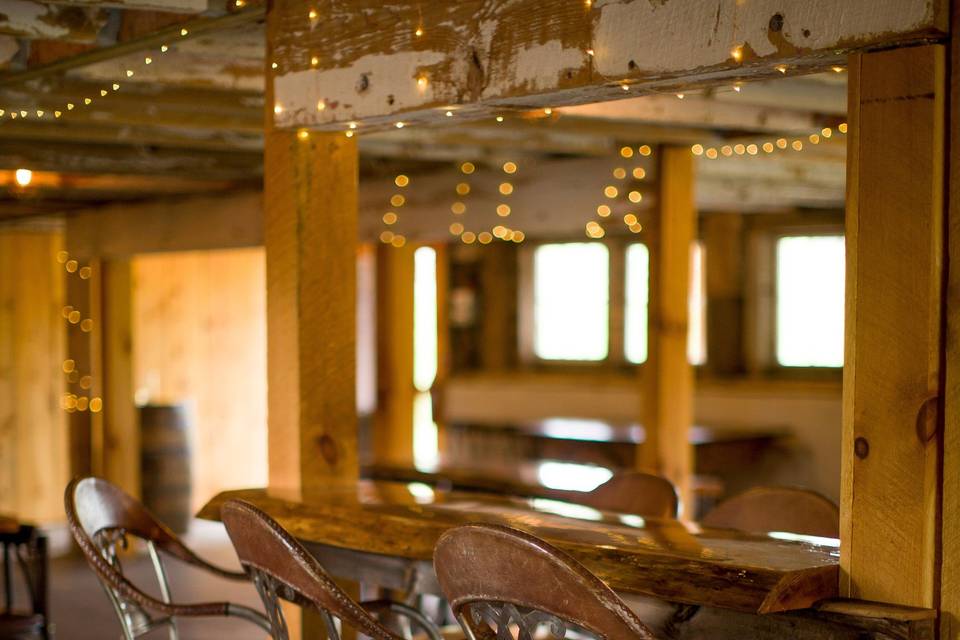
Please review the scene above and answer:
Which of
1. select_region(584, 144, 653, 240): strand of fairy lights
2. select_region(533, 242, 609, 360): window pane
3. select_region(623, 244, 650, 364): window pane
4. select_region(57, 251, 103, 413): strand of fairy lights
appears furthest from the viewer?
select_region(533, 242, 609, 360): window pane

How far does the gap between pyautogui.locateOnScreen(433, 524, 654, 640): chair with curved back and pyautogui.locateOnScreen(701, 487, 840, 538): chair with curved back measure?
4.06 feet

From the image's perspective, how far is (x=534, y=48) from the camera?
288cm

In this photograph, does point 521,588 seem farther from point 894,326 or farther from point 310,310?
point 310,310

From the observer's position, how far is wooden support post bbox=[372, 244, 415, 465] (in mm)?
8164

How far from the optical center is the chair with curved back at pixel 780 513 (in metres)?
3.31

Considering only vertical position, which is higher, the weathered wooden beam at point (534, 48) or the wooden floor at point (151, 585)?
the weathered wooden beam at point (534, 48)

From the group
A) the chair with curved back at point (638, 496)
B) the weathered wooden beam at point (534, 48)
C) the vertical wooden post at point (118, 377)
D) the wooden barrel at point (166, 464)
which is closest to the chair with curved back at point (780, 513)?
the chair with curved back at point (638, 496)

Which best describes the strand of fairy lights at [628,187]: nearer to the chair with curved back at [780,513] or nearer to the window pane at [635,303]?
the chair with curved back at [780,513]

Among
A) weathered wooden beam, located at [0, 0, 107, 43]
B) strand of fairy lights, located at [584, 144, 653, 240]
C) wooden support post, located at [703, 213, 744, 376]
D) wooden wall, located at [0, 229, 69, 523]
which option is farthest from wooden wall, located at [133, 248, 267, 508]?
weathered wooden beam, located at [0, 0, 107, 43]

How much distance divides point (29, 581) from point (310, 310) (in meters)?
2.12

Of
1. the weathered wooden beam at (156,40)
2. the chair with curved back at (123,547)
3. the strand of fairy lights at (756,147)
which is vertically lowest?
the chair with curved back at (123,547)

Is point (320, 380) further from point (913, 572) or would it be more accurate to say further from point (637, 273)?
point (637, 273)

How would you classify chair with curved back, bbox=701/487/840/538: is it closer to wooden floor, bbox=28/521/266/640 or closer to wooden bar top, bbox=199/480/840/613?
wooden bar top, bbox=199/480/840/613

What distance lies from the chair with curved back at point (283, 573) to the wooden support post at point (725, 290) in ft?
24.2
